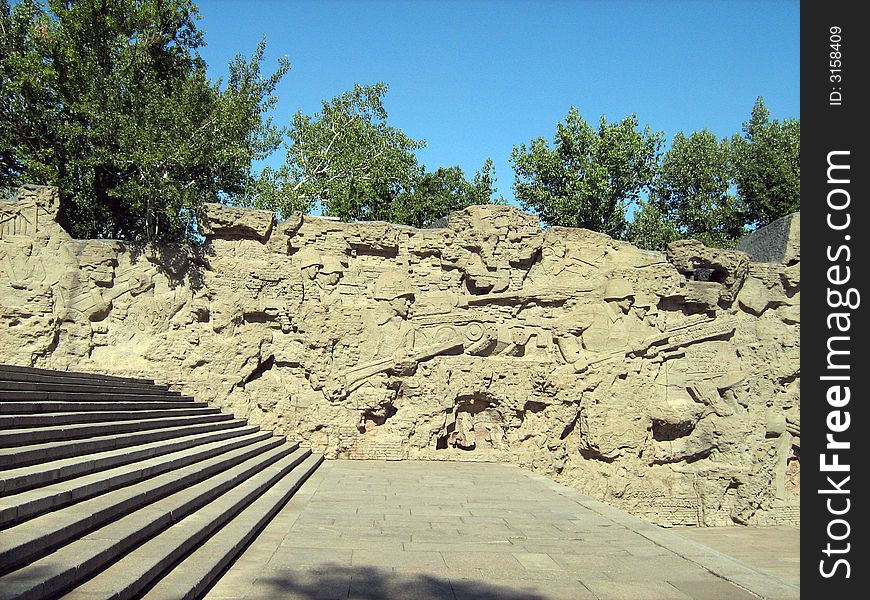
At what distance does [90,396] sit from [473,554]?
5.52m

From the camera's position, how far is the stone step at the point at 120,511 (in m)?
3.94

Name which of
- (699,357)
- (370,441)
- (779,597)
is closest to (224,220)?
(370,441)

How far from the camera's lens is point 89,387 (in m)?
9.42

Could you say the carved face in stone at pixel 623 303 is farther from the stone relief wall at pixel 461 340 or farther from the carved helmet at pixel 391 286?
the carved helmet at pixel 391 286

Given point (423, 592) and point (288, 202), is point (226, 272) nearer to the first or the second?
point (288, 202)

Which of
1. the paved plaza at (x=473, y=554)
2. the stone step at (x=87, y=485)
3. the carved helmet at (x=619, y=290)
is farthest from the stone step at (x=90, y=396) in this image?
the carved helmet at (x=619, y=290)

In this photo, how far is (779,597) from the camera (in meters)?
4.81

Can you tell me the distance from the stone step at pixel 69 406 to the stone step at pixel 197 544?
6.11 feet

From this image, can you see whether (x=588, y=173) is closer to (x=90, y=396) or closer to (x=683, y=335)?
(x=683, y=335)

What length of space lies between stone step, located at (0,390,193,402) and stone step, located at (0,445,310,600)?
1.91 m

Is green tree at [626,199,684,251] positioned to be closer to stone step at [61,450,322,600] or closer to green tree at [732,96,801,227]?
green tree at [732,96,801,227]

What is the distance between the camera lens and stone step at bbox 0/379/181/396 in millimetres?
Result: 7461

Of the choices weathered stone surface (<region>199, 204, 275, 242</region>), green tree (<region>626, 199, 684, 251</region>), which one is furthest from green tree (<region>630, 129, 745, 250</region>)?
weathered stone surface (<region>199, 204, 275, 242</region>)

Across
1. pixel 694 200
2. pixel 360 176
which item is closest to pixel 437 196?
pixel 360 176
